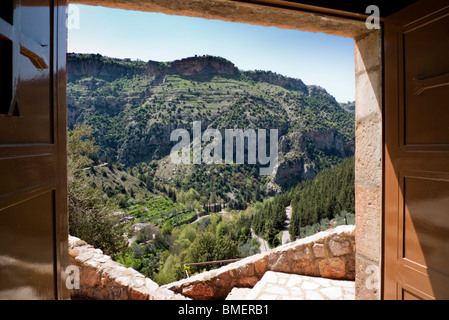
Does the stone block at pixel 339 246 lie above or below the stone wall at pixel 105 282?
above

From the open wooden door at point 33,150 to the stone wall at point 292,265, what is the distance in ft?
8.72

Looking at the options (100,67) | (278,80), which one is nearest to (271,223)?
(278,80)

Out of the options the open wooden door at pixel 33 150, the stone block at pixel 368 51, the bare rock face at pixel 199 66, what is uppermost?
the bare rock face at pixel 199 66

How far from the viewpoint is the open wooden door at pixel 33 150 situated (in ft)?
2.23

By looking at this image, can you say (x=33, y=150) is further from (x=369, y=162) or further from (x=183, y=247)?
(x=183, y=247)

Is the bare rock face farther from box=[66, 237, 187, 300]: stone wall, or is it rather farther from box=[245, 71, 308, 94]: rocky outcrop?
box=[66, 237, 187, 300]: stone wall

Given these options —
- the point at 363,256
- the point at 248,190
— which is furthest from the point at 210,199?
the point at 363,256

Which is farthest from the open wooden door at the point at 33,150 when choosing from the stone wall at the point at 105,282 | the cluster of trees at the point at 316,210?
the cluster of trees at the point at 316,210

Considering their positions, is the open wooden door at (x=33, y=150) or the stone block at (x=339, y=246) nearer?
the open wooden door at (x=33, y=150)

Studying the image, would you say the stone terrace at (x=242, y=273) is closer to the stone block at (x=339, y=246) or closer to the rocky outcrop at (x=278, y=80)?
the stone block at (x=339, y=246)

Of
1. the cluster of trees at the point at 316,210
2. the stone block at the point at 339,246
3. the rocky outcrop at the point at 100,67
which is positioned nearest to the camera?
the stone block at the point at 339,246

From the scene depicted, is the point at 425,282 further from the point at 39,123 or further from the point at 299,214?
the point at 299,214

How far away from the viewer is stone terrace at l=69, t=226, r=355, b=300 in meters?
2.82

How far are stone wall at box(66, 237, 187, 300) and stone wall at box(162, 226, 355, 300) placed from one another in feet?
1.85
